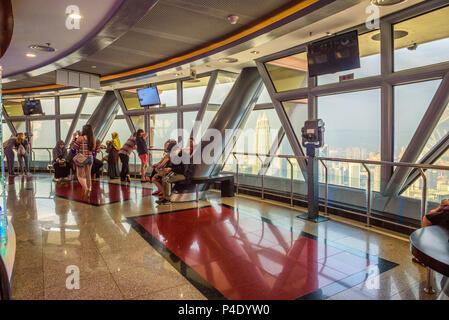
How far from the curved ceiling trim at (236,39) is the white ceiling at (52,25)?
82.1 inches

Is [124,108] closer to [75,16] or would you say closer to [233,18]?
[75,16]

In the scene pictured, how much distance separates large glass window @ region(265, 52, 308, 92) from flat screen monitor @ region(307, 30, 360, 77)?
127 centimetres

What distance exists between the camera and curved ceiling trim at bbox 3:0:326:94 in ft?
13.8

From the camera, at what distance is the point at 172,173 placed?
581 centimetres

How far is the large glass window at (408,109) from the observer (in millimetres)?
4521

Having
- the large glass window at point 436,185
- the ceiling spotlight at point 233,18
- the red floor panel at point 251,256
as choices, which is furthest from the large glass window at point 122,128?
the large glass window at point 436,185

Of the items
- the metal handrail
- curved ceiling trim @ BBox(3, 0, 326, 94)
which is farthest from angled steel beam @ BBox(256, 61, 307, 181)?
the metal handrail

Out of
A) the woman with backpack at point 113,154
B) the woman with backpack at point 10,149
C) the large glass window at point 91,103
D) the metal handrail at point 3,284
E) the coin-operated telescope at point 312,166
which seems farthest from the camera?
the large glass window at point 91,103

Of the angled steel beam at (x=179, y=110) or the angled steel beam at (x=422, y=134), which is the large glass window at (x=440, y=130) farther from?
the angled steel beam at (x=179, y=110)

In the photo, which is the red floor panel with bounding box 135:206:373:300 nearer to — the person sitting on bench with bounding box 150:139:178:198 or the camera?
the person sitting on bench with bounding box 150:139:178:198

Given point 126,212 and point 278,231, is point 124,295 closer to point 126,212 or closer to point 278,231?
point 278,231

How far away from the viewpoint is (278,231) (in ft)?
13.9

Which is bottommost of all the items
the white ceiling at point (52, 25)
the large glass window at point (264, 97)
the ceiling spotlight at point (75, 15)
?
the large glass window at point (264, 97)
